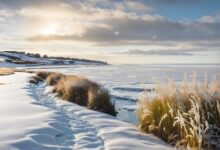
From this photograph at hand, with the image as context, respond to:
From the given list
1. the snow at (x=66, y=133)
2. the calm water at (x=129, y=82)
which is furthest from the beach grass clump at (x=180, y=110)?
the calm water at (x=129, y=82)

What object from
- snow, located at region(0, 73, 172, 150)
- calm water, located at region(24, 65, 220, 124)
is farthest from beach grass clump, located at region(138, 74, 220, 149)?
calm water, located at region(24, 65, 220, 124)

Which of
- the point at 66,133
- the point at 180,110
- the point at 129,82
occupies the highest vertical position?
the point at 180,110

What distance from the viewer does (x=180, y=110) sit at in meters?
6.77

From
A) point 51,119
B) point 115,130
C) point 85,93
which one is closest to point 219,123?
point 115,130

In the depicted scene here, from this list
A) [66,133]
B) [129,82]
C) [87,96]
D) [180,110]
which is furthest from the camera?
[129,82]

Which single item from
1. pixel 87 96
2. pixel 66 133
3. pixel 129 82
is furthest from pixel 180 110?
pixel 129 82

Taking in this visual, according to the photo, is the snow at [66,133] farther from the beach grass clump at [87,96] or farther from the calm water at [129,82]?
the beach grass clump at [87,96]

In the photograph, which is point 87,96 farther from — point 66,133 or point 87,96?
point 66,133

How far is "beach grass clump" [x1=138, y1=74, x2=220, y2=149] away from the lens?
6.02m

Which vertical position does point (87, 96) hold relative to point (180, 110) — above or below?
below

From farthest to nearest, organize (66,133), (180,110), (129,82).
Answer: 1. (129,82)
2. (66,133)
3. (180,110)

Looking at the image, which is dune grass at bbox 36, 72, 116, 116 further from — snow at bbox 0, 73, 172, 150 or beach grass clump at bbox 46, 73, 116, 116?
snow at bbox 0, 73, 172, 150

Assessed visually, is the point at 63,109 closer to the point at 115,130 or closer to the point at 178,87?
the point at 115,130

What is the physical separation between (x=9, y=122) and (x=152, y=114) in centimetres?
319
